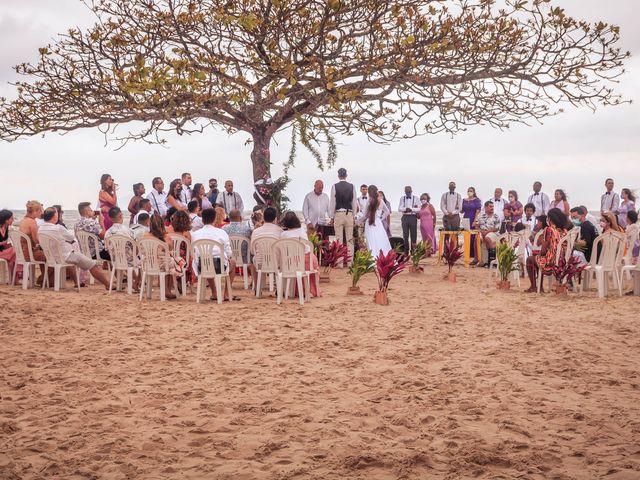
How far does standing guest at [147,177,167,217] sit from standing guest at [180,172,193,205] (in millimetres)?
393

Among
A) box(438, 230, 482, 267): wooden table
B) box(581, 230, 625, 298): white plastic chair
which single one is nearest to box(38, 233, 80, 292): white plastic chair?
box(581, 230, 625, 298): white plastic chair

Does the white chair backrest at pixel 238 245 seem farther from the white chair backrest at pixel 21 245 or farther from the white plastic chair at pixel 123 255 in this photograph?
the white chair backrest at pixel 21 245

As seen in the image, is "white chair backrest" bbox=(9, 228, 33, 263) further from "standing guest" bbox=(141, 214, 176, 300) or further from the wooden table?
the wooden table

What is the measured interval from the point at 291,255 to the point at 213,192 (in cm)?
692

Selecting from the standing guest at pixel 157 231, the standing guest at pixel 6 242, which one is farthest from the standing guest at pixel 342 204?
the standing guest at pixel 6 242

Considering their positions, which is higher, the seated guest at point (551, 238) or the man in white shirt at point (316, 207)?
the man in white shirt at point (316, 207)

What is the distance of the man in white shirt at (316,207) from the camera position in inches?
719

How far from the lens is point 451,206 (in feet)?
68.7

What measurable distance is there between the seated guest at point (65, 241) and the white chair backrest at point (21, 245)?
1.56ft

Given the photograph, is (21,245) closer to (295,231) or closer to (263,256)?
(263,256)

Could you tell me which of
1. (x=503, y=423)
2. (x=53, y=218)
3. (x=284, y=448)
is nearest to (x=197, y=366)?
(x=284, y=448)

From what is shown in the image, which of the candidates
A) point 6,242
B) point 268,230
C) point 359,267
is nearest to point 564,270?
point 359,267

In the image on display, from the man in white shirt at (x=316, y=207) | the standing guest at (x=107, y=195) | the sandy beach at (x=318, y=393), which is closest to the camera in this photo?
the sandy beach at (x=318, y=393)

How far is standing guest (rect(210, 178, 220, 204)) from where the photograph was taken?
1848cm
